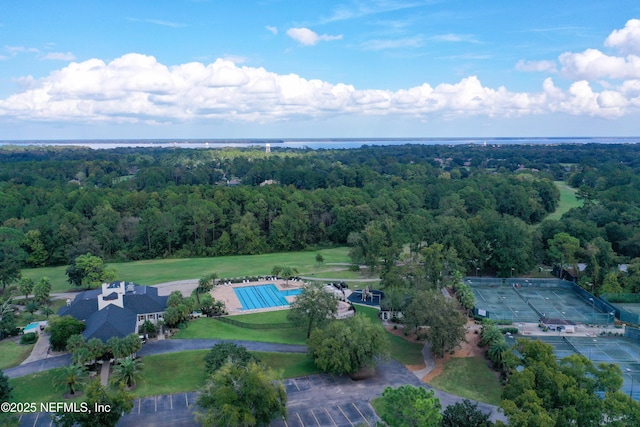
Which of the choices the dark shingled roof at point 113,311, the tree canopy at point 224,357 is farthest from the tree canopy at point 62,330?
the tree canopy at point 224,357

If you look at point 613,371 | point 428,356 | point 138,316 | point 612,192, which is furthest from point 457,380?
point 612,192

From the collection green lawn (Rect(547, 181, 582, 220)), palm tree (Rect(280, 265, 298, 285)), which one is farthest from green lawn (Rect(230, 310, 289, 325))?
green lawn (Rect(547, 181, 582, 220))

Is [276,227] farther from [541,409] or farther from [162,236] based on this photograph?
[541,409]

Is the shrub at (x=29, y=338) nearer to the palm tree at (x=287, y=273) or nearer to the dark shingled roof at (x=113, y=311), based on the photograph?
the dark shingled roof at (x=113, y=311)

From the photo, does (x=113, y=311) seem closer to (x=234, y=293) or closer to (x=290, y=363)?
Answer: (x=234, y=293)

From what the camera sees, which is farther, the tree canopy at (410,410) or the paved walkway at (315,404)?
the paved walkway at (315,404)

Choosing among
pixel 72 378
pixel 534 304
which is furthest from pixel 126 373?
pixel 534 304

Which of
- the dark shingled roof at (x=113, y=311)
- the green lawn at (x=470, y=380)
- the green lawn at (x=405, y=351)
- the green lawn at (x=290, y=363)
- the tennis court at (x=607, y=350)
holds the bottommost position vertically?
the green lawn at (x=405, y=351)
